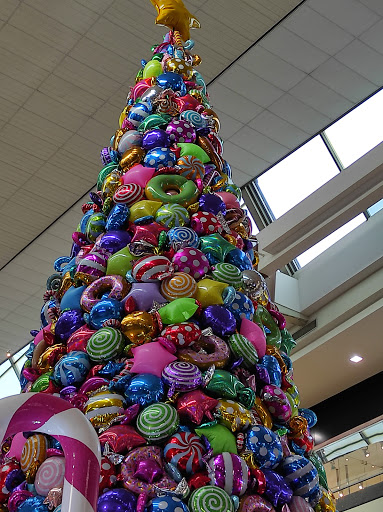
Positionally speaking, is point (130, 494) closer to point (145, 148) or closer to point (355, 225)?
point (145, 148)

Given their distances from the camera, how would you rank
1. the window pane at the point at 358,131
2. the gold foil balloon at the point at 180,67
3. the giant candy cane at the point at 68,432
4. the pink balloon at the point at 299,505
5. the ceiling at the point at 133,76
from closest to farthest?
the giant candy cane at the point at 68,432 → the pink balloon at the point at 299,505 → the gold foil balloon at the point at 180,67 → the ceiling at the point at 133,76 → the window pane at the point at 358,131

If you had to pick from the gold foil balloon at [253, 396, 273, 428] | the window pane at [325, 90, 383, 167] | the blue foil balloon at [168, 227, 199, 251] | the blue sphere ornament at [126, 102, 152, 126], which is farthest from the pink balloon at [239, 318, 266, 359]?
the window pane at [325, 90, 383, 167]

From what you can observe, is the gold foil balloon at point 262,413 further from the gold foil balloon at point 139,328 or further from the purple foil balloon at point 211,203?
the purple foil balloon at point 211,203

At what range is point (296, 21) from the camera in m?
6.64

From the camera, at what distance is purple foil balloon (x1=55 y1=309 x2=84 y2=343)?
1.78 metres

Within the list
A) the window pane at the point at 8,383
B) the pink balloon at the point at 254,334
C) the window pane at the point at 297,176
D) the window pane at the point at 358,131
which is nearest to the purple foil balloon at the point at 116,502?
the pink balloon at the point at 254,334

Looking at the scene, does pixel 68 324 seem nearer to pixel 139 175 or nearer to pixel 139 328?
pixel 139 328

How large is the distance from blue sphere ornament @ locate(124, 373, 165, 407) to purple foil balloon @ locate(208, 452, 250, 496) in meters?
0.20

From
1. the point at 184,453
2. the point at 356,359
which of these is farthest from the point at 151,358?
the point at 356,359

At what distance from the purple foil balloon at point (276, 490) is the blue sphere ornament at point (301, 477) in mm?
49

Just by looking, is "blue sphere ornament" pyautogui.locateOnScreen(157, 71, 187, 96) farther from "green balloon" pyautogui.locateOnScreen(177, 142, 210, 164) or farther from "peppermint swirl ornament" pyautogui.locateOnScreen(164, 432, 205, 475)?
"peppermint swirl ornament" pyautogui.locateOnScreen(164, 432, 205, 475)

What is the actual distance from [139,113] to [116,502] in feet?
4.99

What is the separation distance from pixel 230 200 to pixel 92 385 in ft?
2.96

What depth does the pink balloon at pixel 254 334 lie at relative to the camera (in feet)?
5.74
